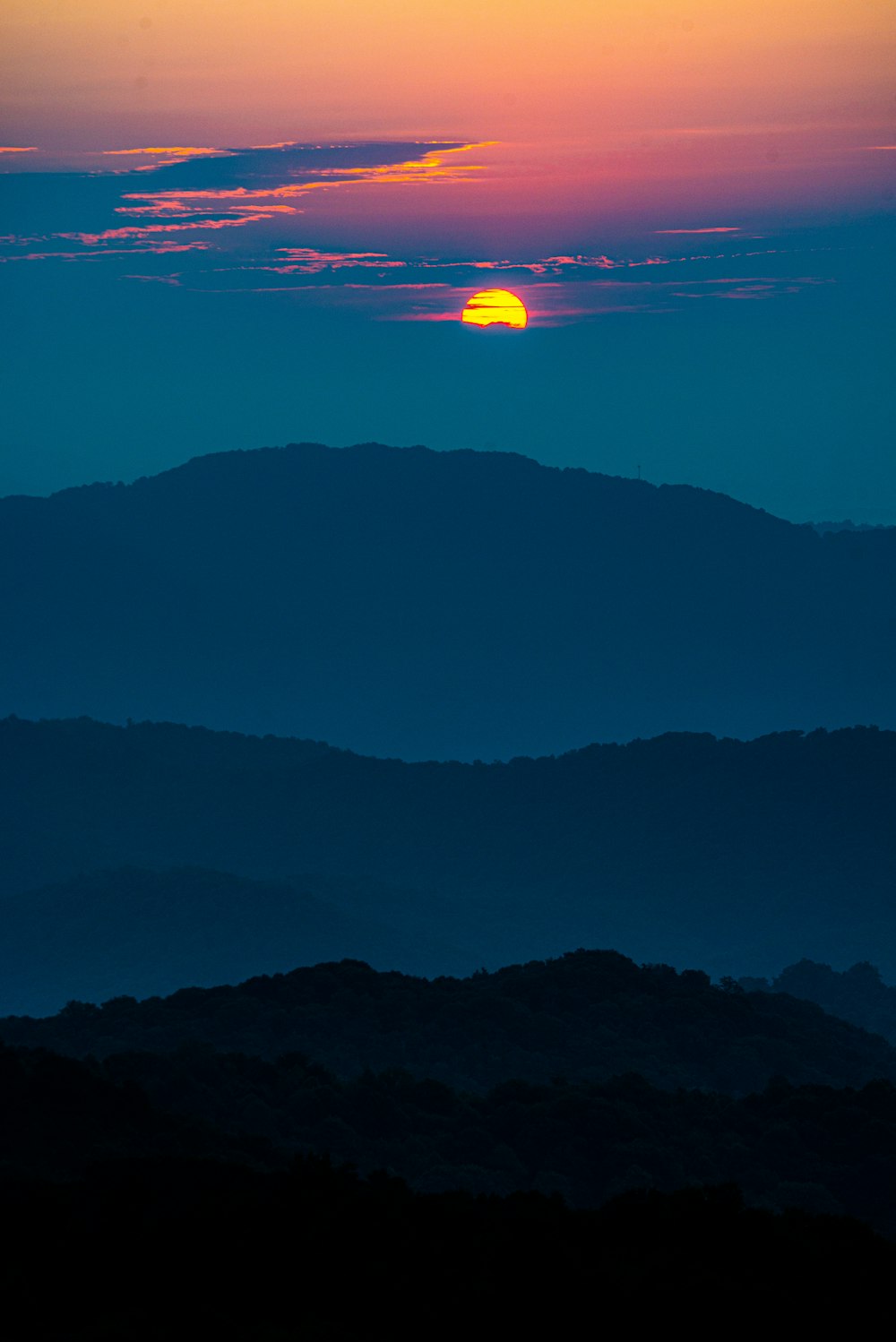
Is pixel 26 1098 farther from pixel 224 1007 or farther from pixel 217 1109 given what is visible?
pixel 224 1007

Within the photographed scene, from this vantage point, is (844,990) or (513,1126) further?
(844,990)

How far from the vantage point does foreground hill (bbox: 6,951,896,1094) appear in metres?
53.6

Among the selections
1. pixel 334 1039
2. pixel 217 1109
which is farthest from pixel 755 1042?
pixel 217 1109

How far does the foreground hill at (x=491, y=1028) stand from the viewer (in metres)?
53.6

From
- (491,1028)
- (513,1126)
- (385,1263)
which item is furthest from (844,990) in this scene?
(385,1263)

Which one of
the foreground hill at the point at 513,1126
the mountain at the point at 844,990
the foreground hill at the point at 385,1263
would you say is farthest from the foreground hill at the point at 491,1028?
the mountain at the point at 844,990

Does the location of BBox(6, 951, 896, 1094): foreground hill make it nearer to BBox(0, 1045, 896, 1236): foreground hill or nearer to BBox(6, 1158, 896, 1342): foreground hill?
BBox(0, 1045, 896, 1236): foreground hill

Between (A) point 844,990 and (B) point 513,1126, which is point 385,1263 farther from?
(A) point 844,990

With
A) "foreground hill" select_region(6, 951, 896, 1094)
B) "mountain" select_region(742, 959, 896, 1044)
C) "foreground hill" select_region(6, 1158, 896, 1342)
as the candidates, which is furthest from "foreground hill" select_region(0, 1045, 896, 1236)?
Answer: "mountain" select_region(742, 959, 896, 1044)

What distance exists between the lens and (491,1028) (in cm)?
5731

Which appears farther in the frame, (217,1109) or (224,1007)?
(224,1007)

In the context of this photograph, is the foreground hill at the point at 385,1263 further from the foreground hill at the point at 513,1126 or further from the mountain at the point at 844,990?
the mountain at the point at 844,990

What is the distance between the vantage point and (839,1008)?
134 m

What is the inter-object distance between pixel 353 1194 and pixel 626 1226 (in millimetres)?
4681
